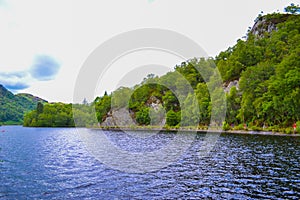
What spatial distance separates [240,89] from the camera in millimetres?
100250

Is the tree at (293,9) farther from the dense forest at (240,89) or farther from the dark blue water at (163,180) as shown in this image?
the dark blue water at (163,180)

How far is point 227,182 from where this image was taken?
21.5m

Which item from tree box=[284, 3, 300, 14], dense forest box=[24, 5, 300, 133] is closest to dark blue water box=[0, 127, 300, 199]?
dense forest box=[24, 5, 300, 133]

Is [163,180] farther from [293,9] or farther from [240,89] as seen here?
[293,9]

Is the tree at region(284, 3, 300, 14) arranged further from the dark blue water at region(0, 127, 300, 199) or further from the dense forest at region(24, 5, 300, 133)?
the dark blue water at region(0, 127, 300, 199)

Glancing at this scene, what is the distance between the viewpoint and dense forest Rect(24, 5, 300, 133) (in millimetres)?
79344

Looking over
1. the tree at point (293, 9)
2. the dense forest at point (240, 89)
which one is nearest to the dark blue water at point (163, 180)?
the dense forest at point (240, 89)

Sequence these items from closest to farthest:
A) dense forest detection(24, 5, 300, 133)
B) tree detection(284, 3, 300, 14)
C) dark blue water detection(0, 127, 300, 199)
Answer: dark blue water detection(0, 127, 300, 199) < dense forest detection(24, 5, 300, 133) < tree detection(284, 3, 300, 14)

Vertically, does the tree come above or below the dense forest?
above

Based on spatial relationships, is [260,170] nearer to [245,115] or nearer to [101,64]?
[101,64]

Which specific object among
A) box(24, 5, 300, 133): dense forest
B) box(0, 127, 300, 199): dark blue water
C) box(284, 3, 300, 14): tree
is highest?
box(284, 3, 300, 14): tree

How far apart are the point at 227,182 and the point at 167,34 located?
92.4 metres

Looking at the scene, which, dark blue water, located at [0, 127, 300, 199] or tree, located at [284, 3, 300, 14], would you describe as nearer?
dark blue water, located at [0, 127, 300, 199]

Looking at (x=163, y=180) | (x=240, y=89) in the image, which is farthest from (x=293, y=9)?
(x=163, y=180)
